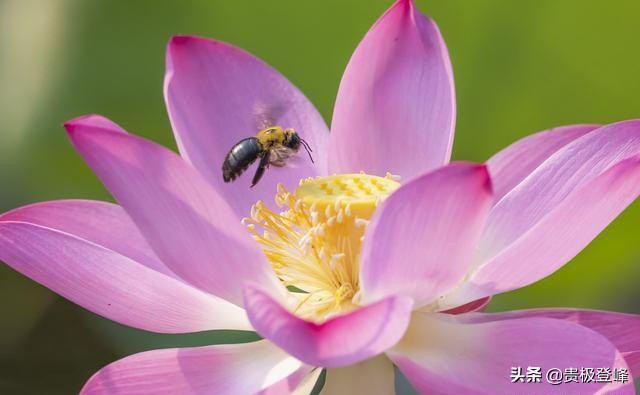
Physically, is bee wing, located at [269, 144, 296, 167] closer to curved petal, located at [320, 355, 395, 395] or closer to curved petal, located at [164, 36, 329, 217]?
curved petal, located at [164, 36, 329, 217]

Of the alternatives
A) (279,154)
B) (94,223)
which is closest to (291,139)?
(279,154)

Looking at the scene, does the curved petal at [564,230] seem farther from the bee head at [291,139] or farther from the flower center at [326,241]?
the bee head at [291,139]

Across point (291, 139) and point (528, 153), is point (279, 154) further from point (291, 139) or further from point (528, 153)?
point (528, 153)

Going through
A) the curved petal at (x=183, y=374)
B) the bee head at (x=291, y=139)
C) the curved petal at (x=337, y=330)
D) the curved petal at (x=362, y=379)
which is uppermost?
the bee head at (x=291, y=139)

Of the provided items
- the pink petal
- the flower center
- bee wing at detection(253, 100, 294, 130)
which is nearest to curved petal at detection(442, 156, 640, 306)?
the pink petal

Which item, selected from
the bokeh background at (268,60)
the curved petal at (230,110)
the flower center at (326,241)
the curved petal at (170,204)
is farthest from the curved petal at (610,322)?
the bokeh background at (268,60)
